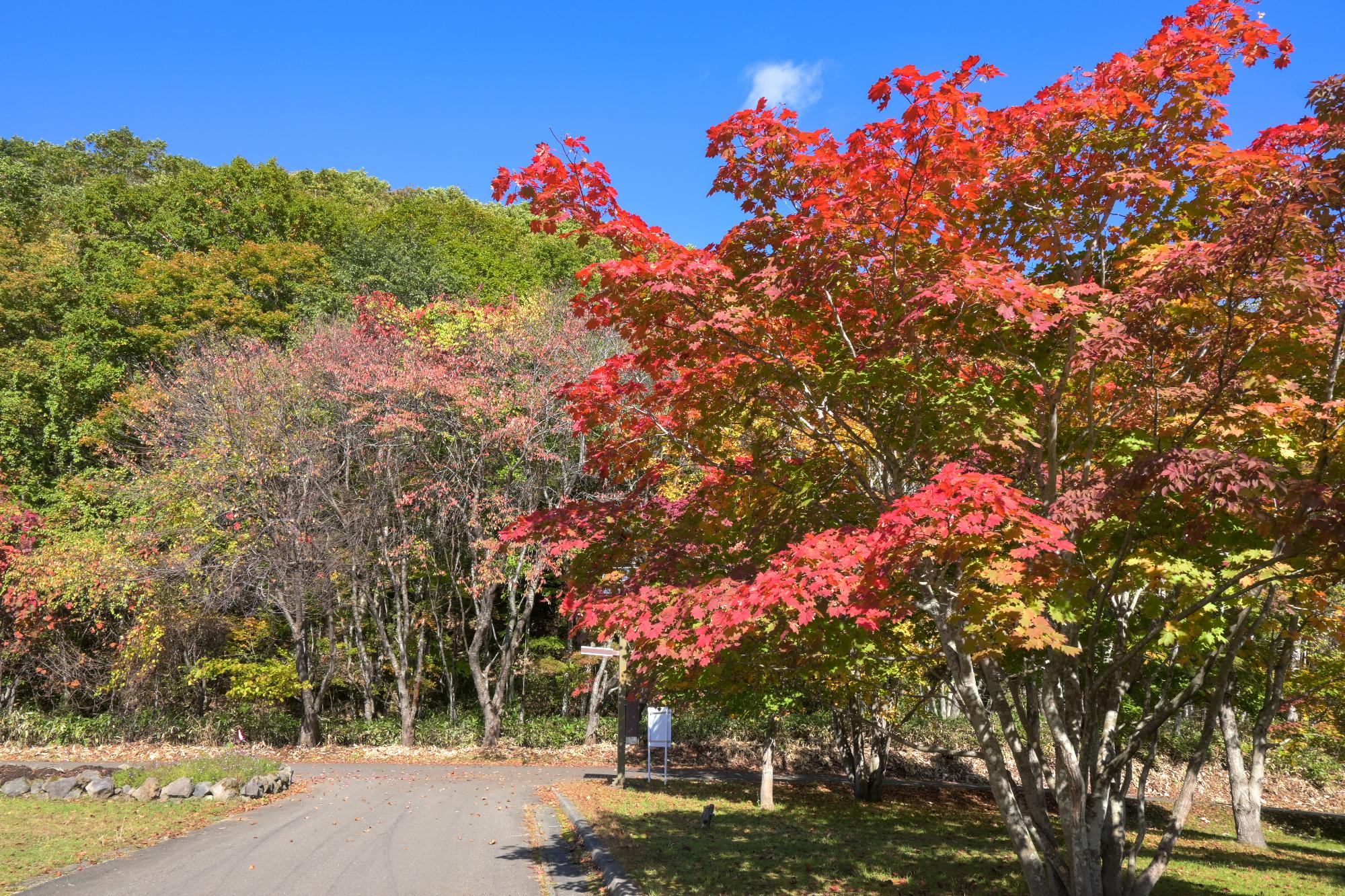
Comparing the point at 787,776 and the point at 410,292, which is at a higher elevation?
the point at 410,292

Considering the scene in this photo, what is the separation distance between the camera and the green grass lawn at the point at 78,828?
743 cm

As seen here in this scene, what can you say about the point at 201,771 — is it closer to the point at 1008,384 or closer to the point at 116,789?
the point at 116,789

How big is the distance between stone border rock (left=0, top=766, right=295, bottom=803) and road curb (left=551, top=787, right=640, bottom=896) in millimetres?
4914

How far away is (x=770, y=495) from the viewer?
19.9 ft

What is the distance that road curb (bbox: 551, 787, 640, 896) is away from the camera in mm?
6613

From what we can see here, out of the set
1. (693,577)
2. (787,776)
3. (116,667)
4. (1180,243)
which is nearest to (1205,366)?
(1180,243)


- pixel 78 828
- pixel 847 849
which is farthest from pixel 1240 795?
pixel 78 828

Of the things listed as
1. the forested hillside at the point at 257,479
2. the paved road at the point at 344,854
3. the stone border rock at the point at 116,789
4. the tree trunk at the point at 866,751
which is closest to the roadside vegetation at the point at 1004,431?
the tree trunk at the point at 866,751

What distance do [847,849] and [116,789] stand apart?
9.94 meters

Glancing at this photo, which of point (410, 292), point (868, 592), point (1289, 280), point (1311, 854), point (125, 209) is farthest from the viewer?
point (125, 209)

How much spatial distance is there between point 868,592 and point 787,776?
15656 mm

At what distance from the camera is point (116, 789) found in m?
11.3

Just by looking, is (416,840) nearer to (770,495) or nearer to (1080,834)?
(770,495)

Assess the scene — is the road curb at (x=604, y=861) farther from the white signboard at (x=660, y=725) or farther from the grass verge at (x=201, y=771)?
the grass verge at (x=201, y=771)
